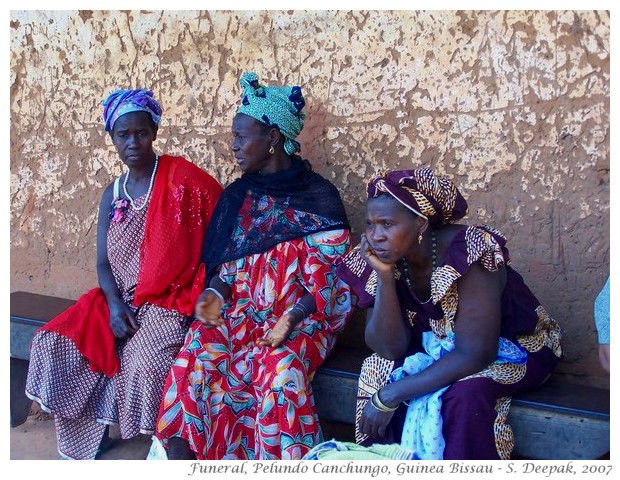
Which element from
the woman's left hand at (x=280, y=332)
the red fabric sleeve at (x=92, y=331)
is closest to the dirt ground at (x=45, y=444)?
the red fabric sleeve at (x=92, y=331)

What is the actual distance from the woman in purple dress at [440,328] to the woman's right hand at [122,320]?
1.24 metres

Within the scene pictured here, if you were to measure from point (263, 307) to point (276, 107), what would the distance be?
0.93 meters

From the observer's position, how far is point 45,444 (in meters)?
4.35

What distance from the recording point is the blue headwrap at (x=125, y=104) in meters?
3.99

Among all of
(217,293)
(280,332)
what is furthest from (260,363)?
(217,293)

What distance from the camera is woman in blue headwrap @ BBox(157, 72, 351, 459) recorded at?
11.2ft

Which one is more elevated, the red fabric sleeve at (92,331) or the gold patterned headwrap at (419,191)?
the gold patterned headwrap at (419,191)

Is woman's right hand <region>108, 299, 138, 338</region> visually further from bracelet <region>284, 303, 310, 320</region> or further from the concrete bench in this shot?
the concrete bench

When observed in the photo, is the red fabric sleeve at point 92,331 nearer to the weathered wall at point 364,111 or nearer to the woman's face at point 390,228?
the weathered wall at point 364,111

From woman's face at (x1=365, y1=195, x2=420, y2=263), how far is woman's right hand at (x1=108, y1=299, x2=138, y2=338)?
1.42 m

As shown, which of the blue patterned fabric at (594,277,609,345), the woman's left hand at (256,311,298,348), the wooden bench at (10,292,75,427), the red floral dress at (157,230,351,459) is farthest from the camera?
the wooden bench at (10,292,75,427)

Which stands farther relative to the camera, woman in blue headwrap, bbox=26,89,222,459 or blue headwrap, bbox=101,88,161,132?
blue headwrap, bbox=101,88,161,132

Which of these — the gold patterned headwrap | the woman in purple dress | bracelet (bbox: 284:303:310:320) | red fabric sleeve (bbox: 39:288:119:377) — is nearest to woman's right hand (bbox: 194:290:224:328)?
bracelet (bbox: 284:303:310:320)
